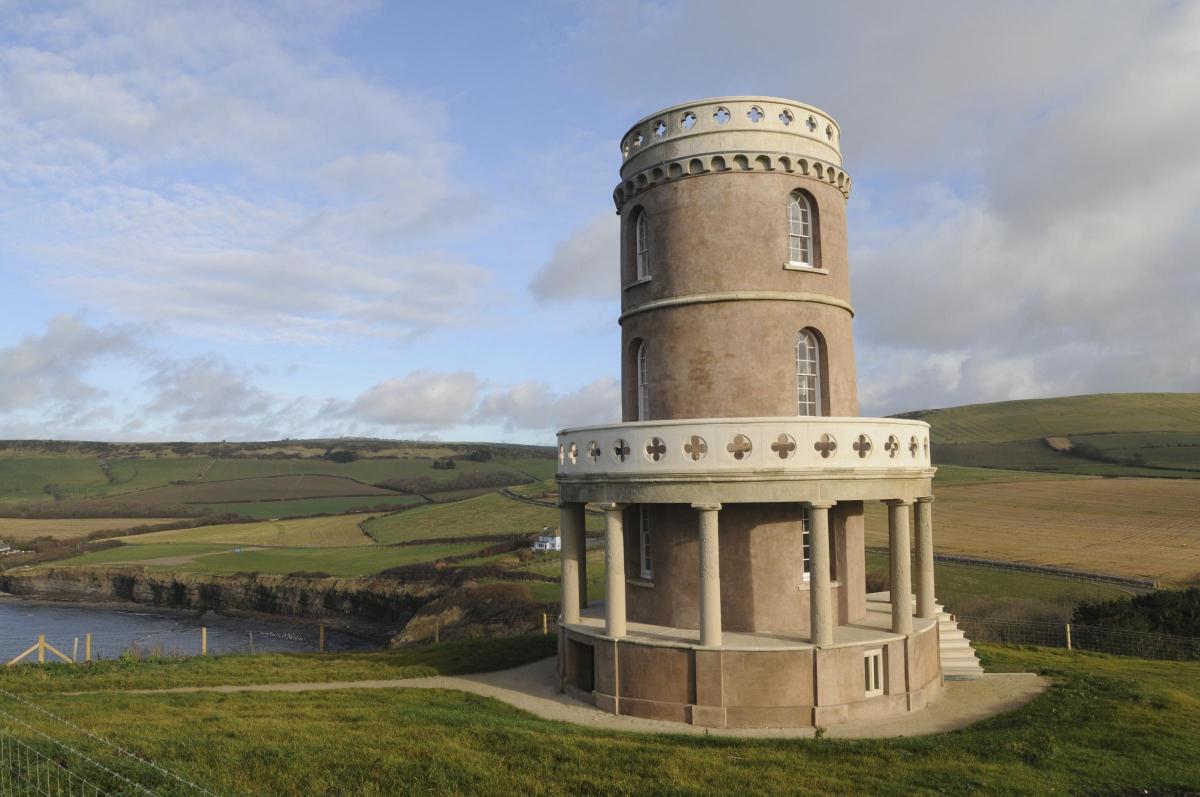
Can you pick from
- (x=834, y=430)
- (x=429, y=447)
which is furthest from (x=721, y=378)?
(x=429, y=447)

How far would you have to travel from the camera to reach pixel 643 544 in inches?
888

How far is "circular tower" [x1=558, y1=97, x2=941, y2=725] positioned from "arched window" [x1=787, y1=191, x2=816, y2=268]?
0.04 metres

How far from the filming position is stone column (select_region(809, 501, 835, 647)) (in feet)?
60.6

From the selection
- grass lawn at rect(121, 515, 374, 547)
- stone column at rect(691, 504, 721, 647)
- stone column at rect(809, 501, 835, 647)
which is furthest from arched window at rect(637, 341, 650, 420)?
grass lawn at rect(121, 515, 374, 547)

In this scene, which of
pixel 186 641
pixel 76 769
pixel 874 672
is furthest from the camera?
pixel 186 641

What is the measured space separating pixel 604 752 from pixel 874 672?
7807 millimetres

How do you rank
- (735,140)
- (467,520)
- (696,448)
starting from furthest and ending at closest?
(467,520), (735,140), (696,448)

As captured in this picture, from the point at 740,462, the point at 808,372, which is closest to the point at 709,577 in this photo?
the point at 740,462

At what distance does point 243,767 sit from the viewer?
13.1 m

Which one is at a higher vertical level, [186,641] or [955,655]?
[955,655]

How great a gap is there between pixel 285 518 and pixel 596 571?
7106 cm

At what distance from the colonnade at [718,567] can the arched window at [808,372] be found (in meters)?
2.93

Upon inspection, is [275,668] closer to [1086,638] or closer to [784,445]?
[784,445]

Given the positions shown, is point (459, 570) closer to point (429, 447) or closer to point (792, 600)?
point (792, 600)
